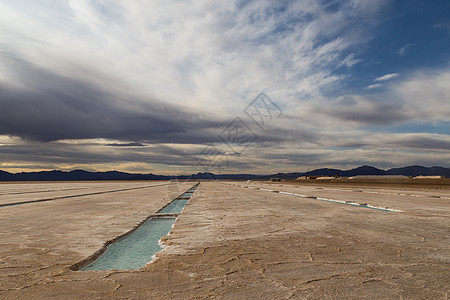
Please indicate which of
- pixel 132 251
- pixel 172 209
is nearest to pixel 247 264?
pixel 132 251

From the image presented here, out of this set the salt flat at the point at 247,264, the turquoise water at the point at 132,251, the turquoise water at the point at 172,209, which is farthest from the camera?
the turquoise water at the point at 172,209

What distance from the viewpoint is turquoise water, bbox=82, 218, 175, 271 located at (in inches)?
196

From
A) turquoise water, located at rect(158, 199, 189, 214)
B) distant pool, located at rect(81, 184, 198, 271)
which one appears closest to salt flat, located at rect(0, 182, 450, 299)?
distant pool, located at rect(81, 184, 198, 271)

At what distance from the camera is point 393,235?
682 cm

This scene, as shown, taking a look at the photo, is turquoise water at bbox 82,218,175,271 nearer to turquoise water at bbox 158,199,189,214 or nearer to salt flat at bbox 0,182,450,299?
salt flat at bbox 0,182,450,299

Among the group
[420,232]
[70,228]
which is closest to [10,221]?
[70,228]

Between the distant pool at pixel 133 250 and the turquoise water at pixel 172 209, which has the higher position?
the distant pool at pixel 133 250

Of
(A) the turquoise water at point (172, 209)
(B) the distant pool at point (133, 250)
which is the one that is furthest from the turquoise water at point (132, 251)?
(A) the turquoise water at point (172, 209)

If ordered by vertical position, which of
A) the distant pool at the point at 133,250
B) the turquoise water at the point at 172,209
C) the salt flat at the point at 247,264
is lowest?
the turquoise water at the point at 172,209

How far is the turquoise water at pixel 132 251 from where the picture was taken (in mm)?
4971

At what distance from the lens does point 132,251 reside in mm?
6105

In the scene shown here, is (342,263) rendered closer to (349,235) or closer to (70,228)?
(349,235)

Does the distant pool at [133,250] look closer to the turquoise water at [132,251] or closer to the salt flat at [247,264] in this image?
the turquoise water at [132,251]

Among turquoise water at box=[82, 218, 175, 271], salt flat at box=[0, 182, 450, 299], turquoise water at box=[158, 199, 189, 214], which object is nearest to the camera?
salt flat at box=[0, 182, 450, 299]
